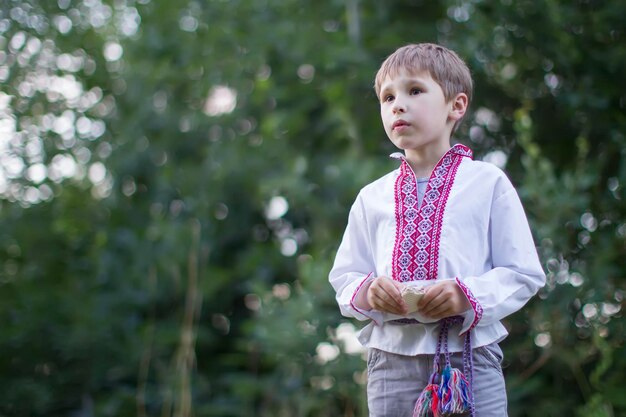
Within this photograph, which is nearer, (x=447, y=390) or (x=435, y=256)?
(x=447, y=390)

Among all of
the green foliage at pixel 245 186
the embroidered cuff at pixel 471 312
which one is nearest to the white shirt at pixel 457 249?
the embroidered cuff at pixel 471 312

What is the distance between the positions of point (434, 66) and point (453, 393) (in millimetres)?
708

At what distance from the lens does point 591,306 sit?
3.71 metres

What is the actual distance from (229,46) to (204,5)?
0.29 meters

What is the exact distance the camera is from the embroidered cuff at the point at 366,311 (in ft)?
6.23

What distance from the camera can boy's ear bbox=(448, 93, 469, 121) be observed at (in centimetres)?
199

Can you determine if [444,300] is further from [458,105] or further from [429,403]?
[458,105]

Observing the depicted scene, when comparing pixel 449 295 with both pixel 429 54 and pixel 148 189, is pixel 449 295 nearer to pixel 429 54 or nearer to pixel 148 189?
pixel 429 54

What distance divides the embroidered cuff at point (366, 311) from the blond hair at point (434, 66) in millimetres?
443

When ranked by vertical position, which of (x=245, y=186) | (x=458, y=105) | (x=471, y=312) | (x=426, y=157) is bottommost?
(x=471, y=312)

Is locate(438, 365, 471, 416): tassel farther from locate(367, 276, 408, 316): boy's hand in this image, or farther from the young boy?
locate(367, 276, 408, 316): boy's hand

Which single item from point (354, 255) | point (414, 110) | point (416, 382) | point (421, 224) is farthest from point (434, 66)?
point (416, 382)

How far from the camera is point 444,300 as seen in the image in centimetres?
175

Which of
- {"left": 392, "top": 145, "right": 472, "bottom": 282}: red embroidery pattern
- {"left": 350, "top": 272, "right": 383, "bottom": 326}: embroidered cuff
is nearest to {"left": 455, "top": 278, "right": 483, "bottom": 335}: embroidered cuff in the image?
{"left": 392, "top": 145, "right": 472, "bottom": 282}: red embroidery pattern
